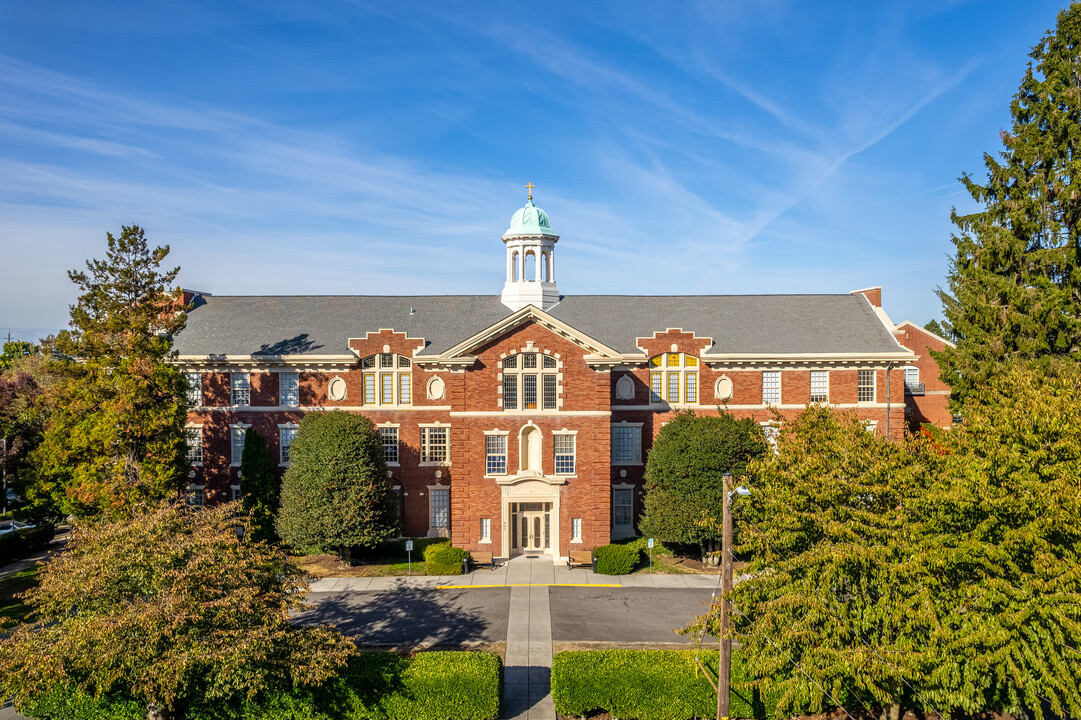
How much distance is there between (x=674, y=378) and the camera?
35406mm

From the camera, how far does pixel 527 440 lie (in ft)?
104

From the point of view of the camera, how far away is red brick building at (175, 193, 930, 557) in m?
31.4

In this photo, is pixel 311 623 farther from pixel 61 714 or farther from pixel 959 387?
pixel 959 387

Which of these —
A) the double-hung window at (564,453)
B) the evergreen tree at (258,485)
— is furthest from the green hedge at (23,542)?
the double-hung window at (564,453)

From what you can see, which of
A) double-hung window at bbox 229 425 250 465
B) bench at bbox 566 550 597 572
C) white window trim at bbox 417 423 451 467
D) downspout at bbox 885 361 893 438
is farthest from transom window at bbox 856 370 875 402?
double-hung window at bbox 229 425 250 465

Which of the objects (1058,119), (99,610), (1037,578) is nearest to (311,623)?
(99,610)

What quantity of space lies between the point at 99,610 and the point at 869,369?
35.1 m

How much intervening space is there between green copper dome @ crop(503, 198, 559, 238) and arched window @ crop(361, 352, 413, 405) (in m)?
9.93

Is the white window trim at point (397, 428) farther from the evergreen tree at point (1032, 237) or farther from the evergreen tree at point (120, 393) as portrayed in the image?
the evergreen tree at point (1032, 237)

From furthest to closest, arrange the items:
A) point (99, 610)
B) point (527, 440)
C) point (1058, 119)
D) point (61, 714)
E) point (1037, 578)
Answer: point (527, 440) < point (1058, 119) < point (61, 714) < point (99, 610) < point (1037, 578)

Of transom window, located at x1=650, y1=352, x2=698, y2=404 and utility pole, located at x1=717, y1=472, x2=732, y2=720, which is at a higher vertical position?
transom window, located at x1=650, y1=352, x2=698, y2=404

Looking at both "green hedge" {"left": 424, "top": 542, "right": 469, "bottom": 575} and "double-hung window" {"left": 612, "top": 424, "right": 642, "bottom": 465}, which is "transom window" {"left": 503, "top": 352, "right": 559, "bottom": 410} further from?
"green hedge" {"left": 424, "top": 542, "right": 469, "bottom": 575}

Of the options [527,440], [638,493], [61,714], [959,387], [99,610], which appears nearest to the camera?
[99,610]

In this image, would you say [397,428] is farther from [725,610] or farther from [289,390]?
[725,610]
